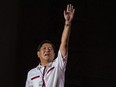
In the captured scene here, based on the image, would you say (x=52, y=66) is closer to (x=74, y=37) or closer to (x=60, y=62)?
(x=60, y=62)

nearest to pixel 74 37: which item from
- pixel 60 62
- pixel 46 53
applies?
pixel 46 53

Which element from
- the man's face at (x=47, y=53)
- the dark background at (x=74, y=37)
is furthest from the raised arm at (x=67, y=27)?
the dark background at (x=74, y=37)

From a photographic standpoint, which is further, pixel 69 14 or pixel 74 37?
pixel 74 37

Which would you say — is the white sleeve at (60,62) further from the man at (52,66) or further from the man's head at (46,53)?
the man's head at (46,53)

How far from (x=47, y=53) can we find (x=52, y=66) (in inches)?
6.2

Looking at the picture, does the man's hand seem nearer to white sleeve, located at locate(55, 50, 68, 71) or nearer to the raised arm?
the raised arm

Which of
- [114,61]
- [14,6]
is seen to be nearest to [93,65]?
[114,61]

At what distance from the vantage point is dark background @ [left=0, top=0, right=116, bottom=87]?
20.2 ft

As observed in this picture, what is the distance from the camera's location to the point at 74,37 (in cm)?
640

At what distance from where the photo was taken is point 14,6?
6.09m

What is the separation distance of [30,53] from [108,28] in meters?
1.12

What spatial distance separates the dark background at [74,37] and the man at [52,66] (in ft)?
4.87

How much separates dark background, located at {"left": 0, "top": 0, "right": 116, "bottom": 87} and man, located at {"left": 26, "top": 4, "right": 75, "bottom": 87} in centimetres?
148

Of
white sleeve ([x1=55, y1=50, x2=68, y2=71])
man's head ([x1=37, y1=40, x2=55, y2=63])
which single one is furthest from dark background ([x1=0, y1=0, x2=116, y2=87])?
white sleeve ([x1=55, y1=50, x2=68, y2=71])
